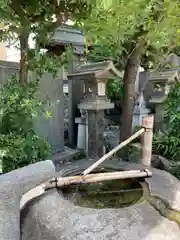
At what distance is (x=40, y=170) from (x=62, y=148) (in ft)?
10.5

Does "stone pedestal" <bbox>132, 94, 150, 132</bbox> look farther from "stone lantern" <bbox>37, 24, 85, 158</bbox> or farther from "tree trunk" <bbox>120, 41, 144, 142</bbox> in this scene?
"tree trunk" <bbox>120, 41, 144, 142</bbox>

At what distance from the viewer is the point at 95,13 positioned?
3.14 metres

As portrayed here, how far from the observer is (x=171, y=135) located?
17.5 ft

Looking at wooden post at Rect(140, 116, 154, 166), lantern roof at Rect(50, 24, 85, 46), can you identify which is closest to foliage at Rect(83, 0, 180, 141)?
wooden post at Rect(140, 116, 154, 166)

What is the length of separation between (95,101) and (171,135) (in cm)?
178

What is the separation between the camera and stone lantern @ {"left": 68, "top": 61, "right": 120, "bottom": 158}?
500 cm

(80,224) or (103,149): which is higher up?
(80,224)

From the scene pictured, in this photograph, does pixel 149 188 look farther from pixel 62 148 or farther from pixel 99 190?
pixel 62 148

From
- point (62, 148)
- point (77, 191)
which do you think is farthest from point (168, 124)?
point (77, 191)

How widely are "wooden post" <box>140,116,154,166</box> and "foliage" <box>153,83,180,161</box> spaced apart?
2101mm

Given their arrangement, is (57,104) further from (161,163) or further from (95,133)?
(161,163)

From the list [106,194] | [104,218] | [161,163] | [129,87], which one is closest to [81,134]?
[129,87]

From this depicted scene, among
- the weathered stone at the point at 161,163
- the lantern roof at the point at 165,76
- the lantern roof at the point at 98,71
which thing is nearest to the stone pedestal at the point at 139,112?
the lantern roof at the point at 165,76

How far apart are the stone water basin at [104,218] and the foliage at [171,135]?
9.46ft
